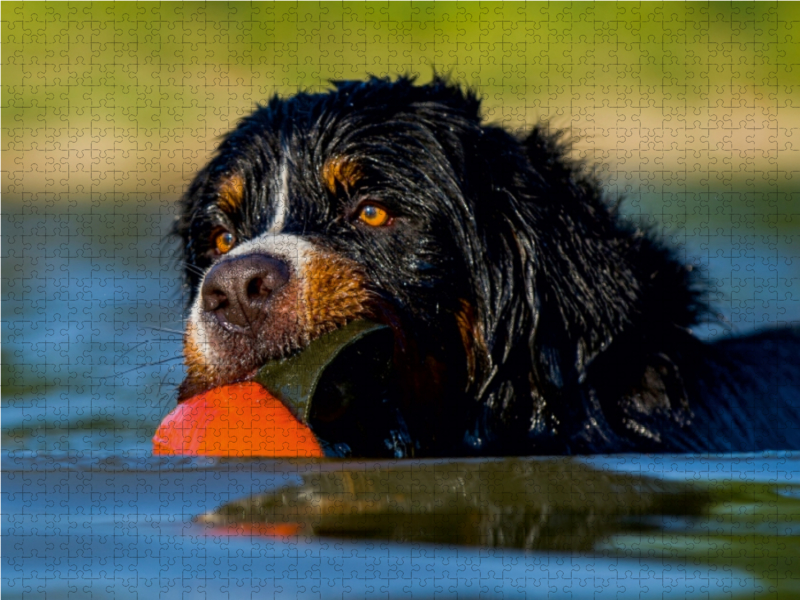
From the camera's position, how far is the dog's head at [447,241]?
16.8 feet

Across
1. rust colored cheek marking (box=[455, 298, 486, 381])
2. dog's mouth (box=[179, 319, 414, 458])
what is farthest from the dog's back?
dog's mouth (box=[179, 319, 414, 458])

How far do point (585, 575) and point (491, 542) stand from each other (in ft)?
1.25

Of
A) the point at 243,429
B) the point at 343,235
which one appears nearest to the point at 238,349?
the point at 243,429

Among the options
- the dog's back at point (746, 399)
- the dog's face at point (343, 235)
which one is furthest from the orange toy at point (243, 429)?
the dog's back at point (746, 399)

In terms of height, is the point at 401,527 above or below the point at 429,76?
below

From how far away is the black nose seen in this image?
4.63m

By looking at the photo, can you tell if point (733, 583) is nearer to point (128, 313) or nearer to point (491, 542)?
point (491, 542)

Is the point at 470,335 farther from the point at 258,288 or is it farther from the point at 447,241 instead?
the point at 258,288

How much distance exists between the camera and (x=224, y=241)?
5637 mm

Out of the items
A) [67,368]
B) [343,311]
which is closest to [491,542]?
[343,311]

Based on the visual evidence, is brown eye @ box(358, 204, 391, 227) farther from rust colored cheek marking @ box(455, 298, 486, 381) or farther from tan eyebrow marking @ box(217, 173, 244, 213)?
tan eyebrow marking @ box(217, 173, 244, 213)

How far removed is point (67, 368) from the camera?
9039 mm

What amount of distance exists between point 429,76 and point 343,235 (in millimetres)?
9911

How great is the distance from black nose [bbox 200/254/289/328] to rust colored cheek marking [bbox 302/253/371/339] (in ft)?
0.39
